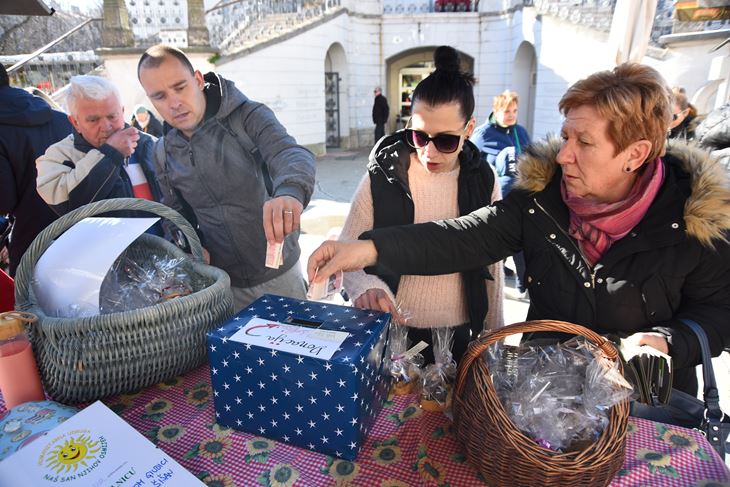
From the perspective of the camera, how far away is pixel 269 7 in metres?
15.1

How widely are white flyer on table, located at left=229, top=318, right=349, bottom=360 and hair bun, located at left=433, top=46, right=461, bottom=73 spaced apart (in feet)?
4.14

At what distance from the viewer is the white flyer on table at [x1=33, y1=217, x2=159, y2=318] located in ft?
3.95

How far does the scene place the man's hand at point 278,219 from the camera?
4.38ft

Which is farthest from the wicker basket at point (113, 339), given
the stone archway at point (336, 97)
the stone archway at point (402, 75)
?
the stone archway at point (402, 75)

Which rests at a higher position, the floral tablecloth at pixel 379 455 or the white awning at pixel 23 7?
the white awning at pixel 23 7

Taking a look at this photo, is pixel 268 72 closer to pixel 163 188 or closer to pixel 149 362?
pixel 163 188

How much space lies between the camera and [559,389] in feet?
3.39

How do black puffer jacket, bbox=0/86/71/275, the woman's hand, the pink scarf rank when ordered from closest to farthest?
the pink scarf, the woman's hand, black puffer jacket, bbox=0/86/71/275

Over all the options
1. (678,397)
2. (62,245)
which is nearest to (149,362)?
(62,245)

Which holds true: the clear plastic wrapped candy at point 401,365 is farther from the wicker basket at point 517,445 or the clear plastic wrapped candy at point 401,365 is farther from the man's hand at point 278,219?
the man's hand at point 278,219

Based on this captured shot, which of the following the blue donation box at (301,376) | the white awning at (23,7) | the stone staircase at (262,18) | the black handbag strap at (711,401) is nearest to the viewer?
the blue donation box at (301,376)

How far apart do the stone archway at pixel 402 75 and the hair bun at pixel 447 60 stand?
→ 17191 millimetres

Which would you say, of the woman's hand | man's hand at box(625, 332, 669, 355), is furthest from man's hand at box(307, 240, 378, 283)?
man's hand at box(625, 332, 669, 355)

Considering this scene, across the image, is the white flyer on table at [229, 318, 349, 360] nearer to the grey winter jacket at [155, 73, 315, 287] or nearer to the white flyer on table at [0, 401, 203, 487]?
the white flyer on table at [0, 401, 203, 487]
